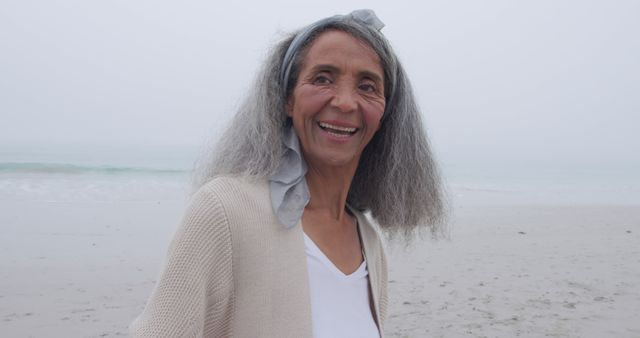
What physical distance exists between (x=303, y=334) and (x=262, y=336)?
0.12 metres

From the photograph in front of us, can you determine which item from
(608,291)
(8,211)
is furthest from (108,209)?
(608,291)

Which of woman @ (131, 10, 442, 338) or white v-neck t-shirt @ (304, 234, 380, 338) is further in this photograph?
white v-neck t-shirt @ (304, 234, 380, 338)

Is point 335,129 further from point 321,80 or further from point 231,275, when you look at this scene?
point 231,275

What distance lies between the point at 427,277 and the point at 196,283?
8134 millimetres

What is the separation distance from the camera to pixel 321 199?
1871 mm

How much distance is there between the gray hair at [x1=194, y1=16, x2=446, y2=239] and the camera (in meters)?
1.73

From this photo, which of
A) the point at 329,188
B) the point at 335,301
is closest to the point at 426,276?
the point at 329,188

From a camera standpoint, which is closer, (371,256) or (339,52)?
(339,52)

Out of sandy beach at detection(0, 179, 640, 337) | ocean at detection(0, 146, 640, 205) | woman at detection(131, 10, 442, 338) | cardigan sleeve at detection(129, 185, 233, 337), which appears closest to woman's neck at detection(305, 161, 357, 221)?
woman at detection(131, 10, 442, 338)

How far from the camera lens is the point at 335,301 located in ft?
5.56

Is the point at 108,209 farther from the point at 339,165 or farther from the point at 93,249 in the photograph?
→ the point at 339,165

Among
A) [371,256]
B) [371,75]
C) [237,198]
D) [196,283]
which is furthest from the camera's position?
[371,256]

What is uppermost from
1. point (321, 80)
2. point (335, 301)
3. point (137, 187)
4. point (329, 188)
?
point (321, 80)

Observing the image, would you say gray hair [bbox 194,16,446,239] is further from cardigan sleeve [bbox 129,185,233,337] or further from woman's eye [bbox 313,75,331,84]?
cardigan sleeve [bbox 129,185,233,337]
